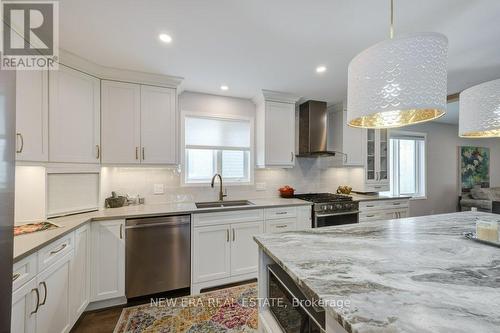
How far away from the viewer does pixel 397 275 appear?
83cm

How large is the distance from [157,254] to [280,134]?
87.5 inches

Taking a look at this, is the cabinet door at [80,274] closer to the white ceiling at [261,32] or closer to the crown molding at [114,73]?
the crown molding at [114,73]

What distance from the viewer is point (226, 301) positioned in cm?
215

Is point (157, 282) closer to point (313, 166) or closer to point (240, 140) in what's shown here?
point (240, 140)

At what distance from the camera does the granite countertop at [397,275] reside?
0.59 m

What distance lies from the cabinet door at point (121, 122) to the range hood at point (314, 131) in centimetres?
238

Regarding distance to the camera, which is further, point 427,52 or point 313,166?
point 313,166

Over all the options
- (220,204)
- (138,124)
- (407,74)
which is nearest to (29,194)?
(138,124)

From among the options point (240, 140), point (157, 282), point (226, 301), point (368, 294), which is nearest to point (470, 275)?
point (368, 294)

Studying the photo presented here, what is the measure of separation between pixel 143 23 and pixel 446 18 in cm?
227

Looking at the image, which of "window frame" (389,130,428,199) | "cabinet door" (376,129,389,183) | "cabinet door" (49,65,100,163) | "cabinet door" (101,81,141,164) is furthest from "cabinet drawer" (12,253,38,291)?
"window frame" (389,130,428,199)

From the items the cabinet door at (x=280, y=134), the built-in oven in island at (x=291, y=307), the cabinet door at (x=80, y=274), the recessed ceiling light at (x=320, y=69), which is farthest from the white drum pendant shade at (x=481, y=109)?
the cabinet door at (x=80, y=274)

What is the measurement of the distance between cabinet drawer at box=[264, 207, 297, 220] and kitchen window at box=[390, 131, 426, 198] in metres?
3.24

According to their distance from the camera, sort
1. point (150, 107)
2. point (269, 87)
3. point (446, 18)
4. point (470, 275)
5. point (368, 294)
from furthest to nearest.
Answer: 1. point (269, 87)
2. point (150, 107)
3. point (446, 18)
4. point (470, 275)
5. point (368, 294)
